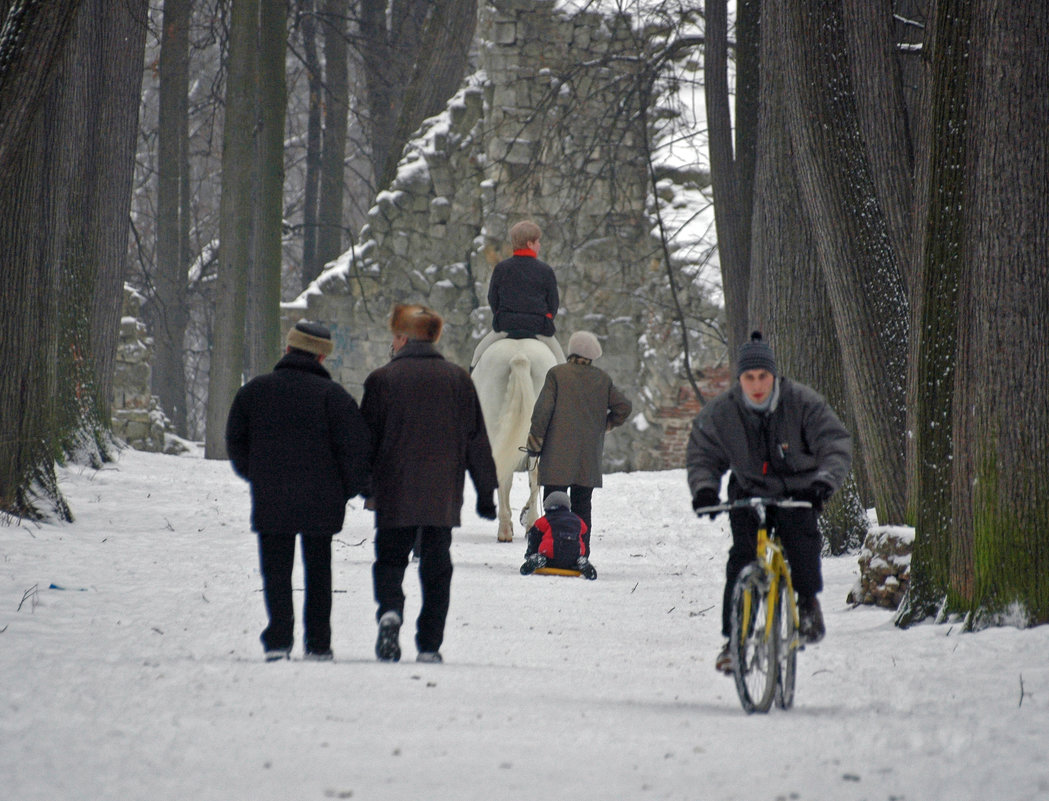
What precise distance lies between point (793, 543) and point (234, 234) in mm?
13684

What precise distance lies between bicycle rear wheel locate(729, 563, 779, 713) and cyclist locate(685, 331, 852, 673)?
337 millimetres

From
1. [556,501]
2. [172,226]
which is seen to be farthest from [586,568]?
[172,226]

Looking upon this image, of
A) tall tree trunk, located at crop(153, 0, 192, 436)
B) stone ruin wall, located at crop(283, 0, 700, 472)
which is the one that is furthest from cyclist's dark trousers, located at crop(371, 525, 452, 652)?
tall tree trunk, located at crop(153, 0, 192, 436)

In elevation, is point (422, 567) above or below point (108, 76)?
below

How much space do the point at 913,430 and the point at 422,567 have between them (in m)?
2.62

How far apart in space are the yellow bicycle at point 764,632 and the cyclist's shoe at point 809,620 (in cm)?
40

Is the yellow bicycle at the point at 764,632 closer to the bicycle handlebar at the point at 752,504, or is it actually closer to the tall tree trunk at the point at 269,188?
the bicycle handlebar at the point at 752,504

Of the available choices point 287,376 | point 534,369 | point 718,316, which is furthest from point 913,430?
point 718,316

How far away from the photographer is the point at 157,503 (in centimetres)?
1162

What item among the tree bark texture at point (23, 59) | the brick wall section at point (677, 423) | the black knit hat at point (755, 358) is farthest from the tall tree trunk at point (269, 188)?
the black knit hat at point (755, 358)

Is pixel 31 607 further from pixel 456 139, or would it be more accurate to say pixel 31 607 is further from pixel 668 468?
pixel 456 139

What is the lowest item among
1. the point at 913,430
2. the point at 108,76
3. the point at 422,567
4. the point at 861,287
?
the point at 422,567

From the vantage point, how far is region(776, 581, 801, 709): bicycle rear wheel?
15.5 feet

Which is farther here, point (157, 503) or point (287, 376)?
point (157, 503)
